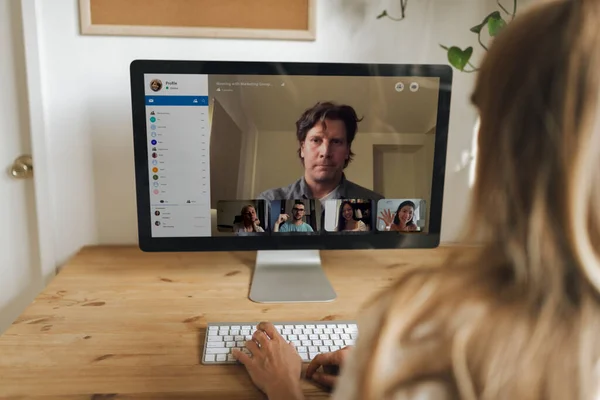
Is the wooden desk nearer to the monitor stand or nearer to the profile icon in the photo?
the monitor stand

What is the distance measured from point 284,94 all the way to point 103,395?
573mm

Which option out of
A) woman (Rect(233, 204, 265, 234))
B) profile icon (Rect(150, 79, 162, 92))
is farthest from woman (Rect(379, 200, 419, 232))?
profile icon (Rect(150, 79, 162, 92))

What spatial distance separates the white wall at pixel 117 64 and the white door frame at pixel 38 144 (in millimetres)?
17

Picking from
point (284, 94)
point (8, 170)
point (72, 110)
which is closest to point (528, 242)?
point (284, 94)

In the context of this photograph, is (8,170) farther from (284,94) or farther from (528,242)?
(528,242)

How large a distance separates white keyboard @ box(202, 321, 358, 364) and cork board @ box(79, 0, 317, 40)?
632mm

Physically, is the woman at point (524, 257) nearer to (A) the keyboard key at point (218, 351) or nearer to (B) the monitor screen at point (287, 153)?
(A) the keyboard key at point (218, 351)

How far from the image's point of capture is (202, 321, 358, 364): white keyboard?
77cm

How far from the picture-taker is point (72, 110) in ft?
3.85

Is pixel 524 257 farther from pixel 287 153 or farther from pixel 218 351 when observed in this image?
pixel 287 153

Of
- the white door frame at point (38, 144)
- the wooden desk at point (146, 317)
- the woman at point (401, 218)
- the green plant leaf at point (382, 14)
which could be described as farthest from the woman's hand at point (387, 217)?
the white door frame at point (38, 144)

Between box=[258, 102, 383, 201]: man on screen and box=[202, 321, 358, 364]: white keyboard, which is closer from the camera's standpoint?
box=[202, 321, 358, 364]: white keyboard

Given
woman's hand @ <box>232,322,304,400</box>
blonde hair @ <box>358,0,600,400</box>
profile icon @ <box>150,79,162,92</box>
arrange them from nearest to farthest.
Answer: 1. blonde hair @ <box>358,0,600,400</box>
2. woman's hand @ <box>232,322,304,400</box>
3. profile icon @ <box>150,79,162,92</box>

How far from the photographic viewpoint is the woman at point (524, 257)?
0.43 m
